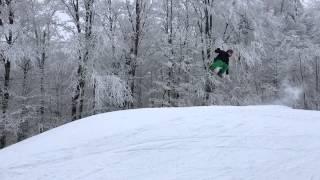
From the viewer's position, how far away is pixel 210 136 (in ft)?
31.0

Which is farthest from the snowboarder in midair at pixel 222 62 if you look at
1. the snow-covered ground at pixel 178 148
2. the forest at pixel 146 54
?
the forest at pixel 146 54

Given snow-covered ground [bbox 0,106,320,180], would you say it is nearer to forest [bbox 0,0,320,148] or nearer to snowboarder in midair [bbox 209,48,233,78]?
snowboarder in midair [bbox 209,48,233,78]

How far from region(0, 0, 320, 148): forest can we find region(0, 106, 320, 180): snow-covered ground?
9.30 m

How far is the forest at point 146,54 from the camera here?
20.3 meters

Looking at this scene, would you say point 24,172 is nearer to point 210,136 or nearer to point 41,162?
point 41,162

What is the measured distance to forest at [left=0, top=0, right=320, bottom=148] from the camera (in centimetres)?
2034

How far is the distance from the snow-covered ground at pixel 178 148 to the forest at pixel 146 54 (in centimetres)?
930

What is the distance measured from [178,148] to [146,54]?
1838cm

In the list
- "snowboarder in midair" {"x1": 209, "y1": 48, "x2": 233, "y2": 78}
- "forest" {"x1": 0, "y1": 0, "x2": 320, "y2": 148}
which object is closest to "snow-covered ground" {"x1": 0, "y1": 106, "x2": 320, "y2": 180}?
"snowboarder in midair" {"x1": 209, "y1": 48, "x2": 233, "y2": 78}

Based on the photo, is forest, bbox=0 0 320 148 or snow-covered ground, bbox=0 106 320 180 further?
forest, bbox=0 0 320 148

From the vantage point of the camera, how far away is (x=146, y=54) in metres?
27.1

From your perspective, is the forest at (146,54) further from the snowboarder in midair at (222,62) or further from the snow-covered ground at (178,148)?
the snow-covered ground at (178,148)

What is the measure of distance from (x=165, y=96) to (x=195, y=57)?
2840 millimetres

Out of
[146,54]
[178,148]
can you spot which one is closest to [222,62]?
[178,148]
